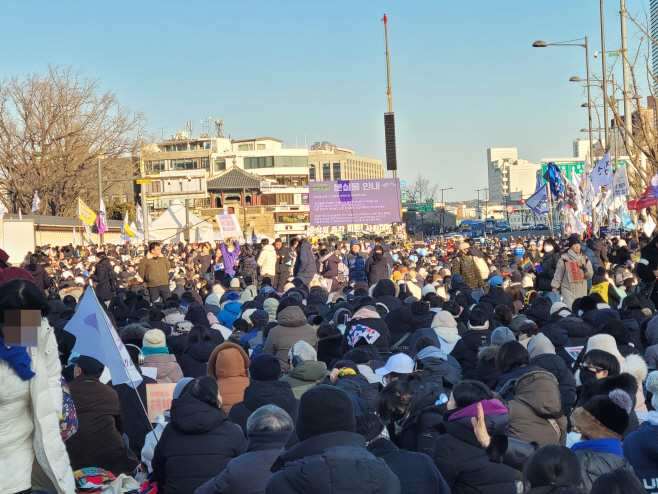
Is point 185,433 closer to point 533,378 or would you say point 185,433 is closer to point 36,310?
point 36,310

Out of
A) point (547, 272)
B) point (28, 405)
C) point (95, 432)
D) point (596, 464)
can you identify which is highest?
point (28, 405)

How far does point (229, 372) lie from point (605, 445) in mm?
3191

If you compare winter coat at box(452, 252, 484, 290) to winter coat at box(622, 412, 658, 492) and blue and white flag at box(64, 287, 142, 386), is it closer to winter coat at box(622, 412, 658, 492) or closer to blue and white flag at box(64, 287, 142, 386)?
blue and white flag at box(64, 287, 142, 386)

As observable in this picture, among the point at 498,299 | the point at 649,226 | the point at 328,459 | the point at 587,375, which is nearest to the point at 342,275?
the point at 649,226

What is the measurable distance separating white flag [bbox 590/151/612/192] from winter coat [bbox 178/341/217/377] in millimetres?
18744

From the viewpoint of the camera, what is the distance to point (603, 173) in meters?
25.1

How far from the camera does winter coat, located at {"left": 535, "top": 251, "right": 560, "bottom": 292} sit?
48.9ft

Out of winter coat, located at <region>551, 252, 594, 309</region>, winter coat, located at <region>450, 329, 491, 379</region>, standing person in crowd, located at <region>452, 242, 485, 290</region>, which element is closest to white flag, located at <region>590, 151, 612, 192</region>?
standing person in crowd, located at <region>452, 242, 485, 290</region>

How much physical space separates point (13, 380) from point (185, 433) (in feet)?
3.76

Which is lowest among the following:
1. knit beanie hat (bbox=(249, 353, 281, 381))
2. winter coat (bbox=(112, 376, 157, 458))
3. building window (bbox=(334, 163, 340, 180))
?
winter coat (bbox=(112, 376, 157, 458))

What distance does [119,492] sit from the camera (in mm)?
5422

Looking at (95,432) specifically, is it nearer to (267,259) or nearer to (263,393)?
(263,393)

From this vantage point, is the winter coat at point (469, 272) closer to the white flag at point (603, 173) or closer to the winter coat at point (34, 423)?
the white flag at point (603, 173)

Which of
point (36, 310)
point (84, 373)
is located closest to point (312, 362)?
point (84, 373)
